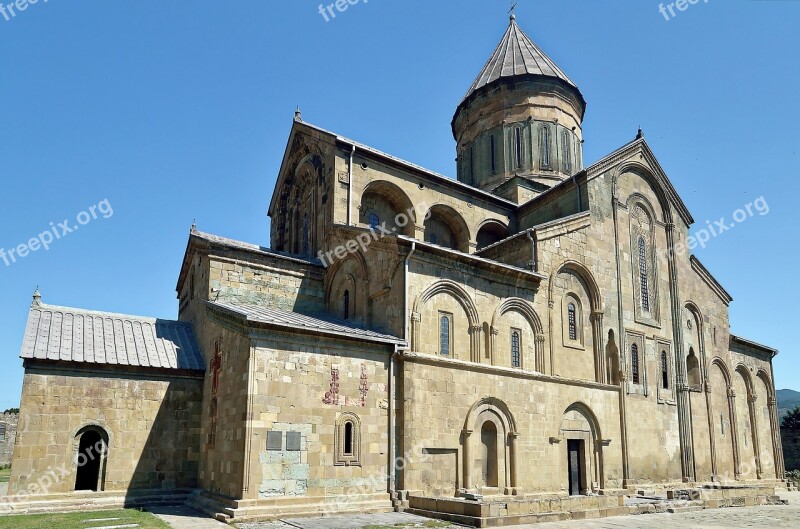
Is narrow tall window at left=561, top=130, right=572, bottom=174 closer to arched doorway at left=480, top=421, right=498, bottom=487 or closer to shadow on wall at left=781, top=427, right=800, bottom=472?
arched doorway at left=480, top=421, right=498, bottom=487

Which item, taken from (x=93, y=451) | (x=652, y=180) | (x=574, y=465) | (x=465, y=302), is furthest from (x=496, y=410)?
(x=652, y=180)

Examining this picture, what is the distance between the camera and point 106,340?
17.9m

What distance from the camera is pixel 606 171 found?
2338 cm

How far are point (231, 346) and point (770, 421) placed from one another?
25795 mm

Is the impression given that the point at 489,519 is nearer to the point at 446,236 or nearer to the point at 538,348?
the point at 538,348

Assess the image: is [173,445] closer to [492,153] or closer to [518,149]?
[492,153]

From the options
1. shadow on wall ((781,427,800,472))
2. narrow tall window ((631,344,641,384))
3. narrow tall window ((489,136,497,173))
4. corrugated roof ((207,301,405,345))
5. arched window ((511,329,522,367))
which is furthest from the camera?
shadow on wall ((781,427,800,472))

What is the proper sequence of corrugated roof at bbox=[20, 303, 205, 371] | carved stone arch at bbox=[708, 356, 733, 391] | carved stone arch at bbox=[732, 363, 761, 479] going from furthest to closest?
carved stone arch at bbox=[732, 363, 761, 479], carved stone arch at bbox=[708, 356, 733, 391], corrugated roof at bbox=[20, 303, 205, 371]

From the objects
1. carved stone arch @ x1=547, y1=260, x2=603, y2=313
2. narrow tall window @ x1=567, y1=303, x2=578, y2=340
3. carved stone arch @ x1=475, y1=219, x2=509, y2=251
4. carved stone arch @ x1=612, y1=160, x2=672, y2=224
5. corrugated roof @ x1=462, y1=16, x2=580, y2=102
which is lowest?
narrow tall window @ x1=567, y1=303, x2=578, y2=340

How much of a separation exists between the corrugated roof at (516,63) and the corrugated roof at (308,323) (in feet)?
57.0

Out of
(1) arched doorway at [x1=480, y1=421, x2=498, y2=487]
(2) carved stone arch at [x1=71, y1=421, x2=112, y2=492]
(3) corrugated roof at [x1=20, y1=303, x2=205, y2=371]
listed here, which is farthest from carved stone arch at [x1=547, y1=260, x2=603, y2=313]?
(2) carved stone arch at [x1=71, y1=421, x2=112, y2=492]

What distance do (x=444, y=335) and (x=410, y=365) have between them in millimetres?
1715

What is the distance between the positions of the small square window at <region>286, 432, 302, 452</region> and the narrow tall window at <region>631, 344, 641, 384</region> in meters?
12.6

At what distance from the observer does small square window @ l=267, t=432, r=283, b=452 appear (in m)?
14.1
